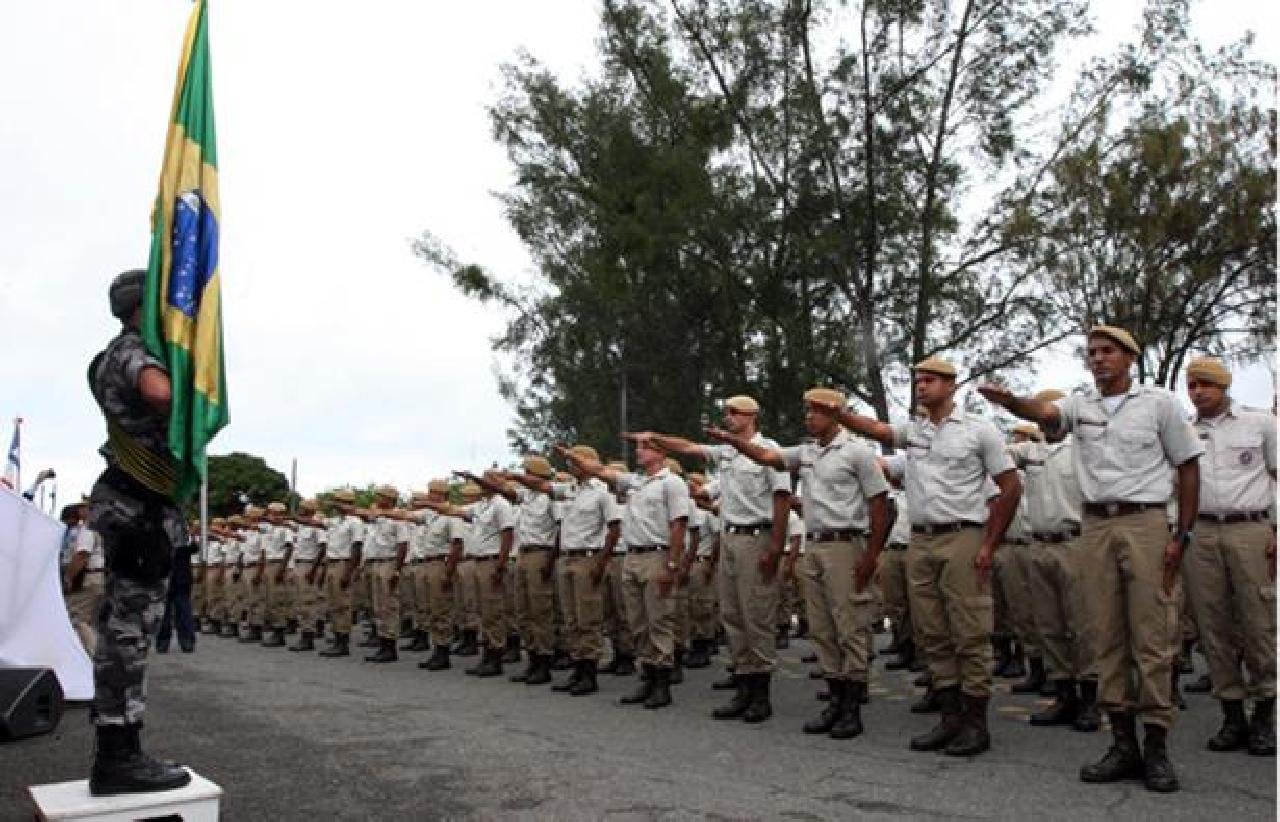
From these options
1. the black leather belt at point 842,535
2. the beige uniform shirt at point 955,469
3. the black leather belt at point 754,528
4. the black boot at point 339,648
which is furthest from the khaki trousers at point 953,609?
the black boot at point 339,648

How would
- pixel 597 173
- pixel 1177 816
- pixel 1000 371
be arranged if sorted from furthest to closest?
1. pixel 597 173
2. pixel 1000 371
3. pixel 1177 816

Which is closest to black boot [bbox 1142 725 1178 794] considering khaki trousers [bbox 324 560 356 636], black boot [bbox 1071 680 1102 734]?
black boot [bbox 1071 680 1102 734]

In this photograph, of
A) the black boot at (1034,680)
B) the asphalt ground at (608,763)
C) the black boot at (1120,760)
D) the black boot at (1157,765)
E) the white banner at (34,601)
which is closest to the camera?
the asphalt ground at (608,763)

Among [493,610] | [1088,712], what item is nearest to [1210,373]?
[1088,712]

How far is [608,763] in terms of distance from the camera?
19.3 ft

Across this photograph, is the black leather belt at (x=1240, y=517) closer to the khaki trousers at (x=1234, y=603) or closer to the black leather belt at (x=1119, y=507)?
the khaki trousers at (x=1234, y=603)

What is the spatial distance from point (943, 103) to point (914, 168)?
1.26 meters

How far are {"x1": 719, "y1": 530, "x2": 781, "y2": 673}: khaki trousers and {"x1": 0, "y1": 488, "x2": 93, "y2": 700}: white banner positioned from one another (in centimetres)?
409

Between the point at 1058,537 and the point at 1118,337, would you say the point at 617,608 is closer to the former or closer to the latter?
the point at 1058,537

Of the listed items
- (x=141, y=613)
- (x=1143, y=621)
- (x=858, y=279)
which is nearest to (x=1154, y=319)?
(x=858, y=279)

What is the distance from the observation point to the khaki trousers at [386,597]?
13148 millimetres

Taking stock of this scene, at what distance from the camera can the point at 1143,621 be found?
18.2 ft

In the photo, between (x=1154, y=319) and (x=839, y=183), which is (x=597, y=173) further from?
(x=1154, y=319)

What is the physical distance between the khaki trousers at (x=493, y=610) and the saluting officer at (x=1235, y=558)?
6.70m
